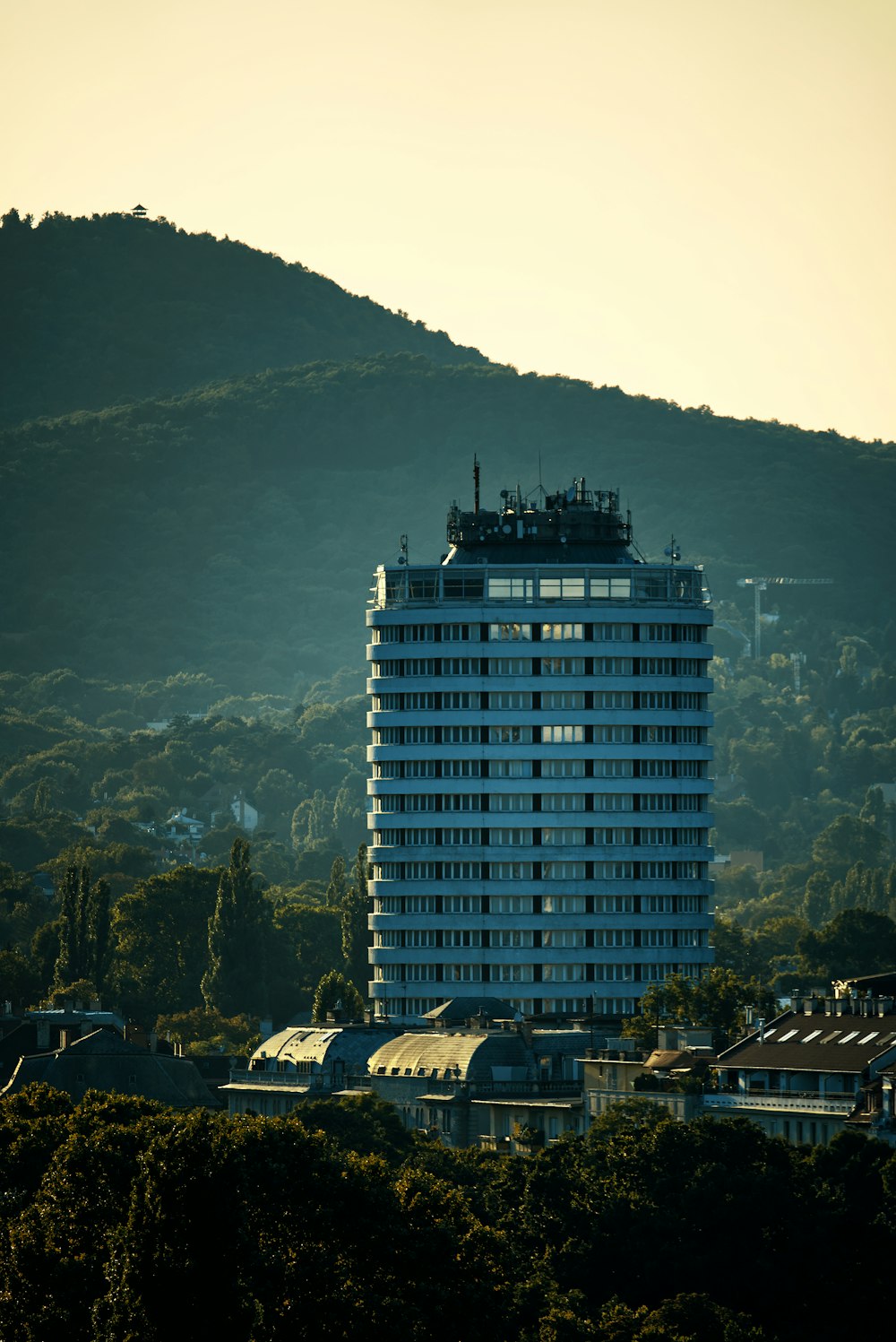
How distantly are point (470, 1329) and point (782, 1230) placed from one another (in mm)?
27051

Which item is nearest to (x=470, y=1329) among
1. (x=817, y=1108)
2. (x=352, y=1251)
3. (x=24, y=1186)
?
(x=352, y=1251)

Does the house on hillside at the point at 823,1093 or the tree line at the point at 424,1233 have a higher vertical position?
the house on hillside at the point at 823,1093

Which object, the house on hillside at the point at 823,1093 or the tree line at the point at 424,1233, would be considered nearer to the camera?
the tree line at the point at 424,1233

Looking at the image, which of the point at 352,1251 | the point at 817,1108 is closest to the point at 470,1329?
the point at 352,1251

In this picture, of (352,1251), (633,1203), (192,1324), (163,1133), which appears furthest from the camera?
(633,1203)

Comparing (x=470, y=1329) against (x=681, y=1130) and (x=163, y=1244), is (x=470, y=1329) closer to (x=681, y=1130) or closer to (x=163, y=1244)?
(x=163, y=1244)

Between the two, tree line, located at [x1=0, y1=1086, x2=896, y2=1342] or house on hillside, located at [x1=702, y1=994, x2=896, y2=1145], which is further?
house on hillside, located at [x1=702, y1=994, x2=896, y2=1145]

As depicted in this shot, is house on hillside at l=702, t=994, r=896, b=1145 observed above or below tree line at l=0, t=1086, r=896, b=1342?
above

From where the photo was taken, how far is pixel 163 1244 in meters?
142

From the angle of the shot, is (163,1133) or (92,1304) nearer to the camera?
(92,1304)

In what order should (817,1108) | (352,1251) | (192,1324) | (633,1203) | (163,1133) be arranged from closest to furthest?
(192,1324), (352,1251), (163,1133), (633,1203), (817,1108)

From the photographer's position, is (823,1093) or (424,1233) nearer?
(424,1233)

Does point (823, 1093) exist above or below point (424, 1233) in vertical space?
above

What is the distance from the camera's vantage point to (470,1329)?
14788 centimetres
